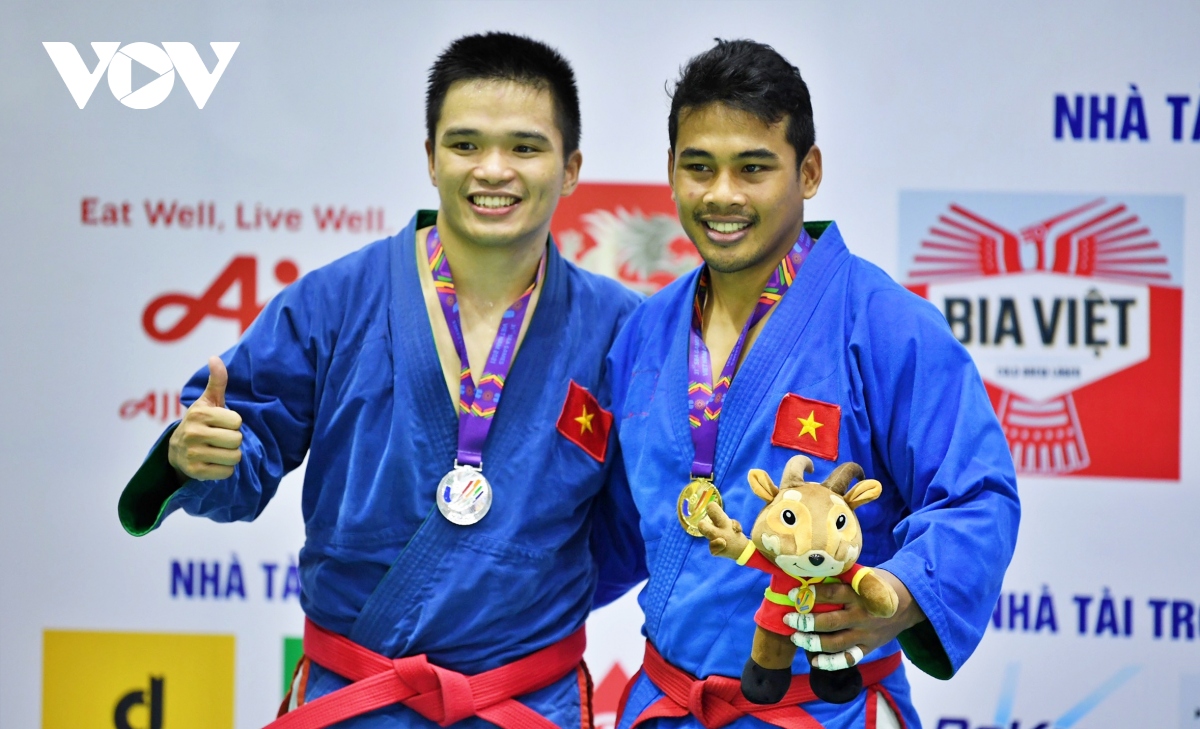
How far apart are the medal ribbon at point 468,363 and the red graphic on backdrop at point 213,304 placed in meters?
0.95

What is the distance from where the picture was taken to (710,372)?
1.73 meters

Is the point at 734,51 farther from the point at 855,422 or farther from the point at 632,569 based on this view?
the point at 632,569

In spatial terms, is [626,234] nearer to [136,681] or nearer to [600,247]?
[600,247]

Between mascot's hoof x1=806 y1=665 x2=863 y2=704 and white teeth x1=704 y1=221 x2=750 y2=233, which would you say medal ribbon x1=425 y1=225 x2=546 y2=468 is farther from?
mascot's hoof x1=806 y1=665 x2=863 y2=704

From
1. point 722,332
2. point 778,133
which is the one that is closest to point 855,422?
point 722,332

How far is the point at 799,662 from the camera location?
1.56m

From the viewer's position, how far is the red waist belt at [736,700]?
5.16 feet

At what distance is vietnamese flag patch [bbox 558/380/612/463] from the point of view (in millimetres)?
1894

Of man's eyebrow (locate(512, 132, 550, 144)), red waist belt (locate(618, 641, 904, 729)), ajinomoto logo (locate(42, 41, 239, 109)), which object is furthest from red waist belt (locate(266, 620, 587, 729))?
ajinomoto logo (locate(42, 41, 239, 109))

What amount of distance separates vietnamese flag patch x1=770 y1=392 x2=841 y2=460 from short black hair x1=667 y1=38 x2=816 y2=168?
36 cm

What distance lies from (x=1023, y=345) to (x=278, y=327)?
1671 millimetres

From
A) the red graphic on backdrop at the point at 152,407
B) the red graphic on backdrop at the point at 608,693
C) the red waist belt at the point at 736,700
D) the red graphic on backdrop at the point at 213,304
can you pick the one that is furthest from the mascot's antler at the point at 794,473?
the red graphic on backdrop at the point at 152,407

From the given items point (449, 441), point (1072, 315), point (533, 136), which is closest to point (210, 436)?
point (449, 441)

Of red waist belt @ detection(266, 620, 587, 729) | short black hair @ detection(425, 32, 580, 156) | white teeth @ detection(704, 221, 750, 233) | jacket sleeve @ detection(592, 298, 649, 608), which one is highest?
short black hair @ detection(425, 32, 580, 156)
